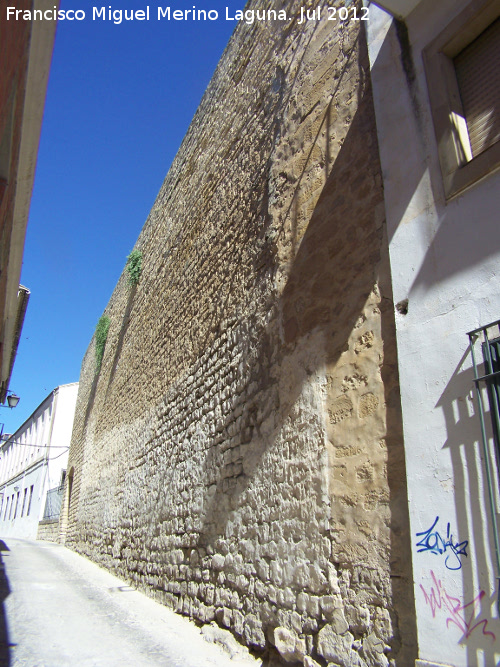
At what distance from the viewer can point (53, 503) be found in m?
18.5

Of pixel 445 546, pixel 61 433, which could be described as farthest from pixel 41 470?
pixel 445 546

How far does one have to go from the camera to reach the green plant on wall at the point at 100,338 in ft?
42.0

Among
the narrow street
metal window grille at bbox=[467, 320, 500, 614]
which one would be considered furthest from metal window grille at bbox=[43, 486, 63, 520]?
metal window grille at bbox=[467, 320, 500, 614]

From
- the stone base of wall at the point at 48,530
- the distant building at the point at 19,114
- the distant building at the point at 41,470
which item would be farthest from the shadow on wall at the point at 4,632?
the distant building at the point at 41,470

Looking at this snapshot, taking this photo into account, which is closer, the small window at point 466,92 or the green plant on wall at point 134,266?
the small window at point 466,92

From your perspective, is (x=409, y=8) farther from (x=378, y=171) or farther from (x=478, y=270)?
(x=478, y=270)

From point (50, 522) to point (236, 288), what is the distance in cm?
1566

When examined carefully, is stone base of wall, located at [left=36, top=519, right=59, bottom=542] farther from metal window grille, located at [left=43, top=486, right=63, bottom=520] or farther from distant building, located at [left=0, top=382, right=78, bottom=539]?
metal window grille, located at [left=43, top=486, right=63, bottom=520]

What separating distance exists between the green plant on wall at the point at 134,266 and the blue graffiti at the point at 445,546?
26.4 ft

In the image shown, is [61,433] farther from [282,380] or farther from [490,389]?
[490,389]

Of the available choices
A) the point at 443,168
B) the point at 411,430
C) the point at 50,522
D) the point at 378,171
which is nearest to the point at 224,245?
the point at 378,171

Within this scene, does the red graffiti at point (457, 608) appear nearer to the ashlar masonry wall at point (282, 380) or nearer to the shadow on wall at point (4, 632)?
the ashlar masonry wall at point (282, 380)

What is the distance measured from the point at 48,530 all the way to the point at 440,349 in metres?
18.2

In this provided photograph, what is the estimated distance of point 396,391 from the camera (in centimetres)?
292
